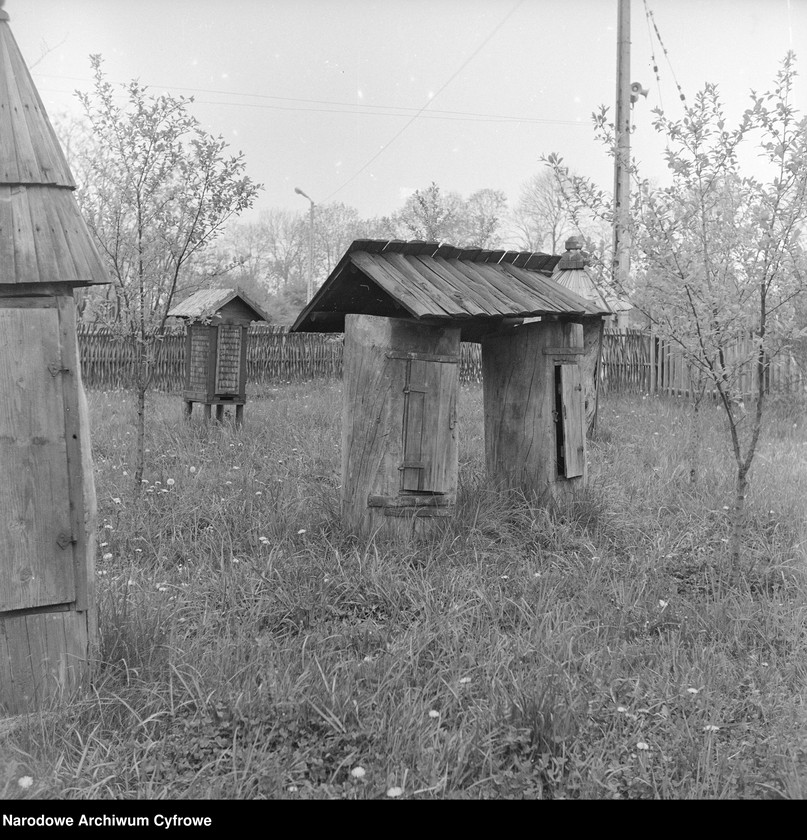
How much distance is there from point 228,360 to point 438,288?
5153 mm

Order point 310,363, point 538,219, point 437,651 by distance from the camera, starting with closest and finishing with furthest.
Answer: point 437,651 → point 310,363 → point 538,219

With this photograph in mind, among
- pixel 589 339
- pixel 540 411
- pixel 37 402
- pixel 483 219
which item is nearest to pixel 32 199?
pixel 37 402

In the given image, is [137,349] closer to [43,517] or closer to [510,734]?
[43,517]

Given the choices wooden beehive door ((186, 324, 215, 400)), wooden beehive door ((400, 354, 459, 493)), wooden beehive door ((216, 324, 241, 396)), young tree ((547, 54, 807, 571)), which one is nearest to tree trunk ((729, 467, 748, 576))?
young tree ((547, 54, 807, 571))

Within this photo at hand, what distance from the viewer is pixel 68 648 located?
125 inches

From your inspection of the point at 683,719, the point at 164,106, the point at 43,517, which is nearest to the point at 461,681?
the point at 683,719

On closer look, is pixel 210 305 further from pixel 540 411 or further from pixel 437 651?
pixel 437 651

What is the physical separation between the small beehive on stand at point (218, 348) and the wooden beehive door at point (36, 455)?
6.29 meters

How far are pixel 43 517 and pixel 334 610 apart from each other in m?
1.67

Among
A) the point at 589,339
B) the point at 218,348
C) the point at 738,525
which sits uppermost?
the point at 589,339

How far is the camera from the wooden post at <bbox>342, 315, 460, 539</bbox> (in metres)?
5.14

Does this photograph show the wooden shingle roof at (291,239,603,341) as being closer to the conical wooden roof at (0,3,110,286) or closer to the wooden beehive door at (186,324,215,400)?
the conical wooden roof at (0,3,110,286)

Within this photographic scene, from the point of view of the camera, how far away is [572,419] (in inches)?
238

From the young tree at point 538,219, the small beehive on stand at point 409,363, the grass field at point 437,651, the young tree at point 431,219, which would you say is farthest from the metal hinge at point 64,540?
the young tree at point 538,219
